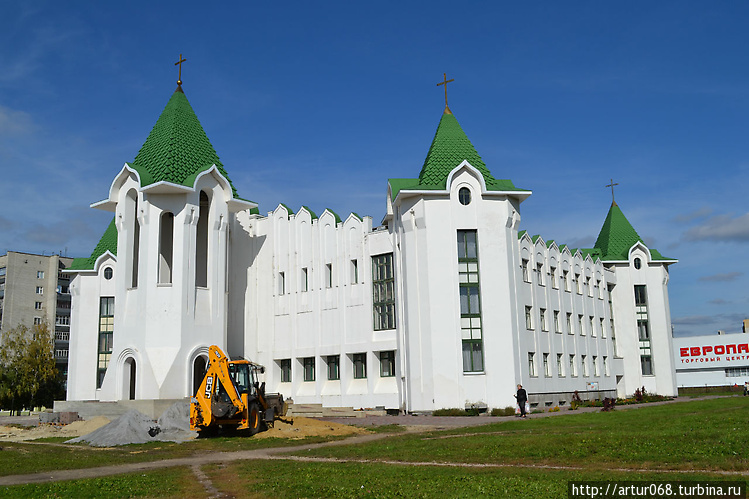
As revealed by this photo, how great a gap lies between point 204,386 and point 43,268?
79786 millimetres

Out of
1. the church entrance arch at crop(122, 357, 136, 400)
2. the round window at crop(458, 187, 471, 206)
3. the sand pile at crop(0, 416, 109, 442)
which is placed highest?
the round window at crop(458, 187, 471, 206)

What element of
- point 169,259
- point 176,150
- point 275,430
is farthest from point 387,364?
point 176,150

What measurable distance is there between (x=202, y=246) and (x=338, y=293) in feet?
31.9

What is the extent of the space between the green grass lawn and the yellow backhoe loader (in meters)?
3.04

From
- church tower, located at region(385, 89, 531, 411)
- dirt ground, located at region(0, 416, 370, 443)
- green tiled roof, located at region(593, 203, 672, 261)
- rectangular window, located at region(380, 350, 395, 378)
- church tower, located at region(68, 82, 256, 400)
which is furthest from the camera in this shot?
green tiled roof, located at region(593, 203, 672, 261)

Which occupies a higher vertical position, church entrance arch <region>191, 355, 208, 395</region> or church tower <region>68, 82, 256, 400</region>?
church tower <region>68, 82, 256, 400</region>

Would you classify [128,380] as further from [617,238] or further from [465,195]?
[617,238]

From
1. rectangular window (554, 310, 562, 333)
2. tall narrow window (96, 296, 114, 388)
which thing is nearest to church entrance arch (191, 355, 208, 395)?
tall narrow window (96, 296, 114, 388)

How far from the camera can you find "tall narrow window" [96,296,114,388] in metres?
47.7

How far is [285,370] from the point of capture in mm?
47250

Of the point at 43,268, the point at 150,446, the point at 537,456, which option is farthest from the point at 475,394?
the point at 43,268

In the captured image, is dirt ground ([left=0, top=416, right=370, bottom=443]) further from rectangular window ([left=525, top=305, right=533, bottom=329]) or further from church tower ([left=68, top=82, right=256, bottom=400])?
rectangular window ([left=525, top=305, right=533, bottom=329])

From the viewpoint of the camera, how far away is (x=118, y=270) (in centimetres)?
4069

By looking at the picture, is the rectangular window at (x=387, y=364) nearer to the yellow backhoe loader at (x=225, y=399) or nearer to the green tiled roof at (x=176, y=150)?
the green tiled roof at (x=176, y=150)
